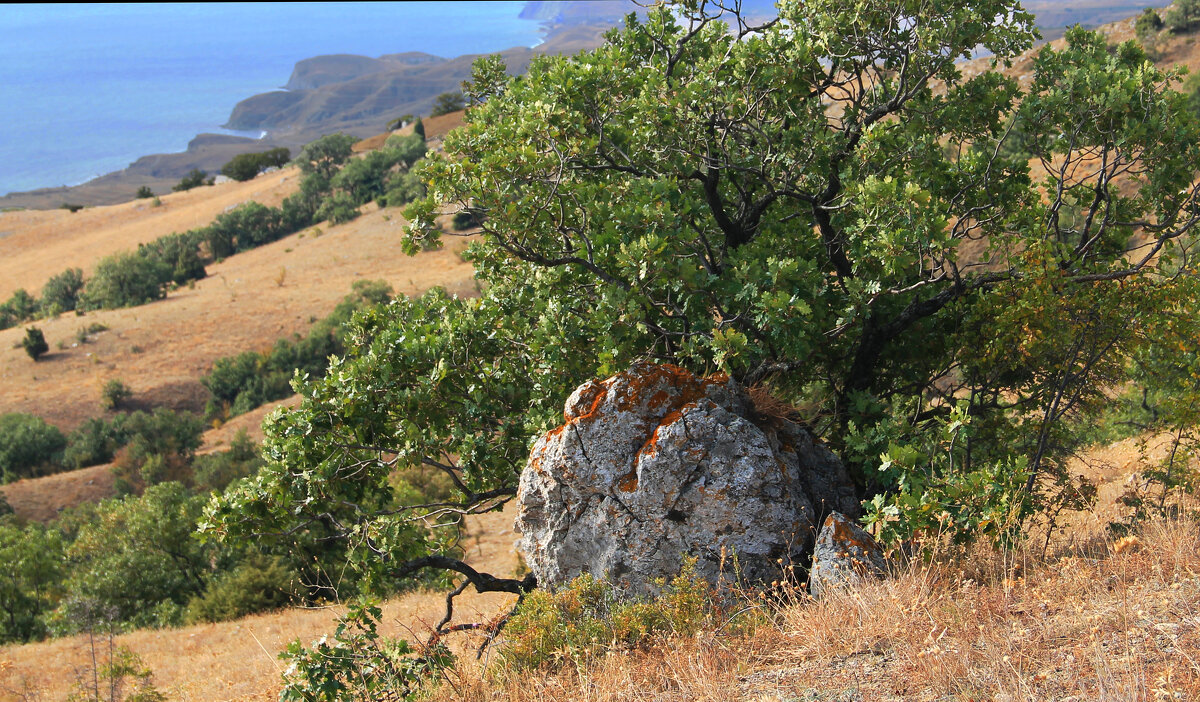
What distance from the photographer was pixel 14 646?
18891mm

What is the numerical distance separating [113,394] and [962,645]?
51052mm

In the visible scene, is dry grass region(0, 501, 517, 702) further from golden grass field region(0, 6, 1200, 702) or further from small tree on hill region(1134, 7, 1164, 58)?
small tree on hill region(1134, 7, 1164, 58)

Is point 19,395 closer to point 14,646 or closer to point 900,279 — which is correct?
point 14,646

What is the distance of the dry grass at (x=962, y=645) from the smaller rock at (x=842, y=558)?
0.19 metres

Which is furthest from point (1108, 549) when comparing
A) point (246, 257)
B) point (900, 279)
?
point (246, 257)

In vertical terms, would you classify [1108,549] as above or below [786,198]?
below

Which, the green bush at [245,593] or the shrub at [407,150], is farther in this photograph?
the shrub at [407,150]

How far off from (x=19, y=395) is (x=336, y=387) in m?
49.6

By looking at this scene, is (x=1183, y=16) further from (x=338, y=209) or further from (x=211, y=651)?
(x=338, y=209)

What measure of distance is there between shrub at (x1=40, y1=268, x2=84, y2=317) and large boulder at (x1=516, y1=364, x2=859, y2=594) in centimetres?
7417

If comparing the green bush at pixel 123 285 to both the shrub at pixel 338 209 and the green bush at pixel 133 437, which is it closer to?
the shrub at pixel 338 209

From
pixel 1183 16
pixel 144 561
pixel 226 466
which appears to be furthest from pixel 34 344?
pixel 1183 16

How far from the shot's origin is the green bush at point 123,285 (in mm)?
60906

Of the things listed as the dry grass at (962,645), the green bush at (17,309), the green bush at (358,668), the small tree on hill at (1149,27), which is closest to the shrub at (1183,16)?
the small tree on hill at (1149,27)
